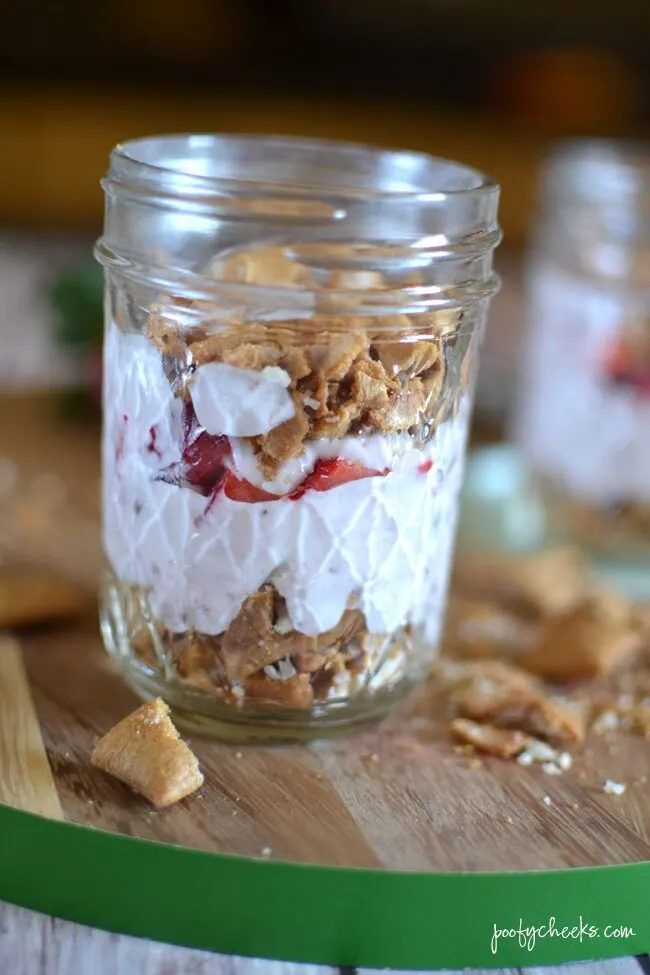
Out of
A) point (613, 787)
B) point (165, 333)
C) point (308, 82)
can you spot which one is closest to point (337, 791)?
point (613, 787)

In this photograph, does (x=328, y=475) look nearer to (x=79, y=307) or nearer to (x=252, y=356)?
(x=252, y=356)

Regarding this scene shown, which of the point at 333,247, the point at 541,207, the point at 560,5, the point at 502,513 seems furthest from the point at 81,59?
the point at 333,247

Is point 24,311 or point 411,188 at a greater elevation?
point 411,188

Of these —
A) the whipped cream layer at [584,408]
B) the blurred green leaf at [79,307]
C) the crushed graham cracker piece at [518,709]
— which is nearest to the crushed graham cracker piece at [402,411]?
Answer: the crushed graham cracker piece at [518,709]

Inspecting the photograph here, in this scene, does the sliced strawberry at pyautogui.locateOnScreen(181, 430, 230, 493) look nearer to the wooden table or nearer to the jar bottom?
the jar bottom

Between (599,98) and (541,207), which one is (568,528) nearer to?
(541,207)

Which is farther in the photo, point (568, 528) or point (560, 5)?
point (560, 5)
